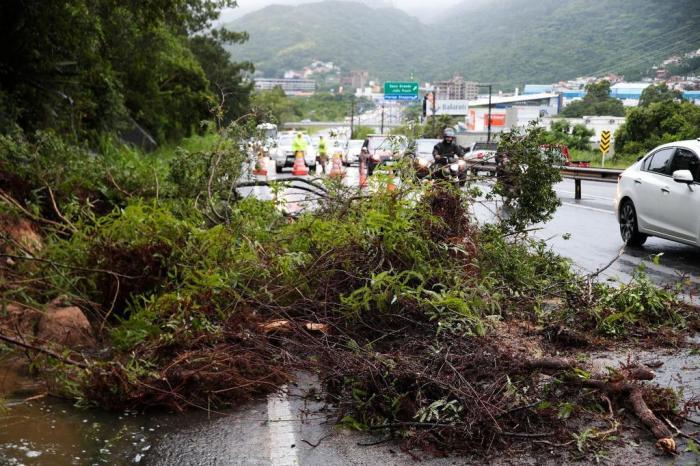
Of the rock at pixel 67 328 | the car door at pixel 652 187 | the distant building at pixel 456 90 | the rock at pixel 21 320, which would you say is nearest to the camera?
the rock at pixel 21 320

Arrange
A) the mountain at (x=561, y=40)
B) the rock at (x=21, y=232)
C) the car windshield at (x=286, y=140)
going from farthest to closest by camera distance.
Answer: the mountain at (x=561, y=40) < the car windshield at (x=286, y=140) < the rock at (x=21, y=232)

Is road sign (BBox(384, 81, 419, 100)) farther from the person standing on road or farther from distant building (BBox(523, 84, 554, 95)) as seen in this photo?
the person standing on road

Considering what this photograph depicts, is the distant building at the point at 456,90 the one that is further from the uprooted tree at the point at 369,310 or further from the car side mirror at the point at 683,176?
the uprooted tree at the point at 369,310

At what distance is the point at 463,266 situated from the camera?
7.57 metres

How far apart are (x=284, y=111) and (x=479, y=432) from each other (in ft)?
483

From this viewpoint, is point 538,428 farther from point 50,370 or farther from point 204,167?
point 204,167

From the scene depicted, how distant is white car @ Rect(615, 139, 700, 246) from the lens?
11320 mm

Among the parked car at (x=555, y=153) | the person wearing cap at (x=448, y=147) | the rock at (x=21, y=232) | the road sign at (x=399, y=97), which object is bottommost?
the road sign at (x=399, y=97)

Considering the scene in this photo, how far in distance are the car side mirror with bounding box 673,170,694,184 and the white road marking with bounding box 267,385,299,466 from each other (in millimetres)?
7403

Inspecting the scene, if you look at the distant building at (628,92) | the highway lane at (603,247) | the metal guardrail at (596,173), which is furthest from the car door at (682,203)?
the distant building at (628,92)

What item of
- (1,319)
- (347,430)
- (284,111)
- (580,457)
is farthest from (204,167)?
(284,111)

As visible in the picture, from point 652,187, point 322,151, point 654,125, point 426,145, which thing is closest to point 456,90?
point 654,125

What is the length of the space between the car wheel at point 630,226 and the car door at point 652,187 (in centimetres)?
25

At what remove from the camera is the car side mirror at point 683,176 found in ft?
36.6
